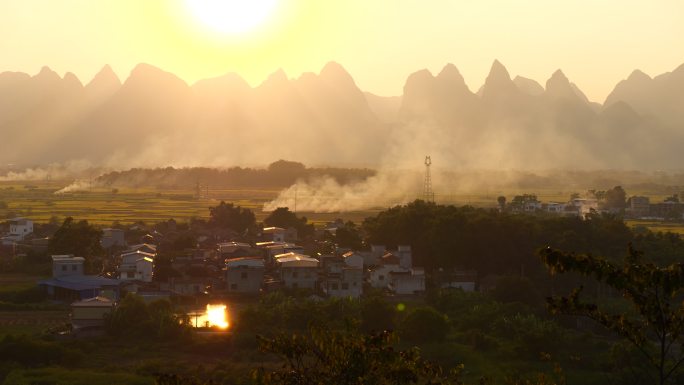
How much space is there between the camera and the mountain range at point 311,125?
10475 cm

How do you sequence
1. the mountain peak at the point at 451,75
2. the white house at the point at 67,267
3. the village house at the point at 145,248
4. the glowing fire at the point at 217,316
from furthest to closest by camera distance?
the mountain peak at the point at 451,75
the village house at the point at 145,248
the white house at the point at 67,267
the glowing fire at the point at 217,316

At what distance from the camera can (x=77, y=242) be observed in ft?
81.0

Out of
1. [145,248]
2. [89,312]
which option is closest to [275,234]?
[145,248]

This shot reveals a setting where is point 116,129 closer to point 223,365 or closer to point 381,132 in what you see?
point 381,132

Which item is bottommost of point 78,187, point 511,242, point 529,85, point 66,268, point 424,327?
point 424,327

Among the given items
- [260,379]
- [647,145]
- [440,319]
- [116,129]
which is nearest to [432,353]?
[440,319]

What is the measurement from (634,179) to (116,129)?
63.5m

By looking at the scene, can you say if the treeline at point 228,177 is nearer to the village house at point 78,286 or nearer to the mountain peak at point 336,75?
the village house at point 78,286

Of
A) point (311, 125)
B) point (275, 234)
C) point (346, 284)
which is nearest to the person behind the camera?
point (346, 284)

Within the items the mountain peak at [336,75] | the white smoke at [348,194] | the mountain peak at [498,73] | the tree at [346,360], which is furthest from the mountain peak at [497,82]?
the tree at [346,360]

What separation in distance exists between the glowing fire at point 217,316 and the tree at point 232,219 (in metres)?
12.5

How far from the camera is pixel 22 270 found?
82.0ft

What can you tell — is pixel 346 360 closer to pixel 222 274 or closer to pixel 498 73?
pixel 222 274

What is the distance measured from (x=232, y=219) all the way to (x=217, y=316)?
46.5ft
